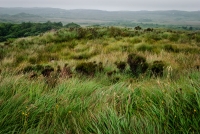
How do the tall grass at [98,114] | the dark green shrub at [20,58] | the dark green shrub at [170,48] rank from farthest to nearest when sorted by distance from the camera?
the dark green shrub at [170,48] → the dark green shrub at [20,58] → the tall grass at [98,114]

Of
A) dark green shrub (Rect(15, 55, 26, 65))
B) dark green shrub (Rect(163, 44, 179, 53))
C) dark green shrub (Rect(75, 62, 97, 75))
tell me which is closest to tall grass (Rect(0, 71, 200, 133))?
dark green shrub (Rect(75, 62, 97, 75))

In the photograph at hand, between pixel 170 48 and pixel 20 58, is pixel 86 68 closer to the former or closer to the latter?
pixel 20 58

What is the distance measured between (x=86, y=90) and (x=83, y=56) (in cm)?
678

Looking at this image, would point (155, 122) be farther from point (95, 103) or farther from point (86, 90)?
point (86, 90)

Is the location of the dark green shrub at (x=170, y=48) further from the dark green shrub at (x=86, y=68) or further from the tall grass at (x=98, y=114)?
the tall grass at (x=98, y=114)

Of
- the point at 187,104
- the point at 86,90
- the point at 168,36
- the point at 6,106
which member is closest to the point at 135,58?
the point at 86,90

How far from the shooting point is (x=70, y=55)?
34.8ft

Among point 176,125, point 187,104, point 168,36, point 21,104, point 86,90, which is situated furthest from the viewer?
point 168,36

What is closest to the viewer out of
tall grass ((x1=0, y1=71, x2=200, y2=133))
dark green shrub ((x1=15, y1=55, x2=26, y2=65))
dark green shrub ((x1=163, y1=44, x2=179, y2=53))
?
tall grass ((x1=0, y1=71, x2=200, y2=133))

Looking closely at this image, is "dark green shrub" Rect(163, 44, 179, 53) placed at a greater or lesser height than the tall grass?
lesser

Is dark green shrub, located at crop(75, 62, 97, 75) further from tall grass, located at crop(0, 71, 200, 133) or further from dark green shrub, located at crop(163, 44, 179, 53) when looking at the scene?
dark green shrub, located at crop(163, 44, 179, 53)

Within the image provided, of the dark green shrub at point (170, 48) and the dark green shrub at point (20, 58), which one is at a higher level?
the dark green shrub at point (170, 48)

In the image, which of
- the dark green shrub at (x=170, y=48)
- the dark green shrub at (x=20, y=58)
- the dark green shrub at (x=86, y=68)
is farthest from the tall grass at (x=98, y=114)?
the dark green shrub at (x=170, y=48)

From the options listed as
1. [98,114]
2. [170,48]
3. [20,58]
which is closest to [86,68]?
[98,114]
